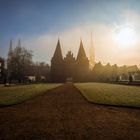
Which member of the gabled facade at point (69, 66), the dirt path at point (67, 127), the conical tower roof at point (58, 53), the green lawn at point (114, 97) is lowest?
the dirt path at point (67, 127)

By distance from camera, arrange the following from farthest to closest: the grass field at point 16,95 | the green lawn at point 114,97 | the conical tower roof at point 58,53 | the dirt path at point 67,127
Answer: the conical tower roof at point 58,53 → the grass field at point 16,95 → the green lawn at point 114,97 → the dirt path at point 67,127

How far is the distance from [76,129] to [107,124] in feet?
4.84

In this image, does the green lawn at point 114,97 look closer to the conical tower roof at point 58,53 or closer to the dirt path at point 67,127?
the dirt path at point 67,127

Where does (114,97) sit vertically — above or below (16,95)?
below

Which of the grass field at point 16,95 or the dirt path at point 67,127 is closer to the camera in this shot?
the dirt path at point 67,127

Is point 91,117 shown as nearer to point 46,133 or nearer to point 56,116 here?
point 56,116

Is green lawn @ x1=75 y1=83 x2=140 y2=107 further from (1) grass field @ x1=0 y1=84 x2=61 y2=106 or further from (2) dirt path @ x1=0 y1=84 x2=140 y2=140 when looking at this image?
(1) grass field @ x1=0 y1=84 x2=61 y2=106

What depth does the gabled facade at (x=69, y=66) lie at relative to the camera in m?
88.6

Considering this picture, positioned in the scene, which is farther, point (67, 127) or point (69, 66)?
point (69, 66)

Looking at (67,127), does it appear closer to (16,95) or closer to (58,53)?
(16,95)

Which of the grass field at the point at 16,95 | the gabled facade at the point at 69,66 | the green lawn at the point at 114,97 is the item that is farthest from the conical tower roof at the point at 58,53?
the green lawn at the point at 114,97

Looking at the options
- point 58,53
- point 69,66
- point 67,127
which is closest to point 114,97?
point 67,127

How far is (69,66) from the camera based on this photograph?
89688 millimetres

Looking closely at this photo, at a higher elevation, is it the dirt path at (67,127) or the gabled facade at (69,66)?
the gabled facade at (69,66)
